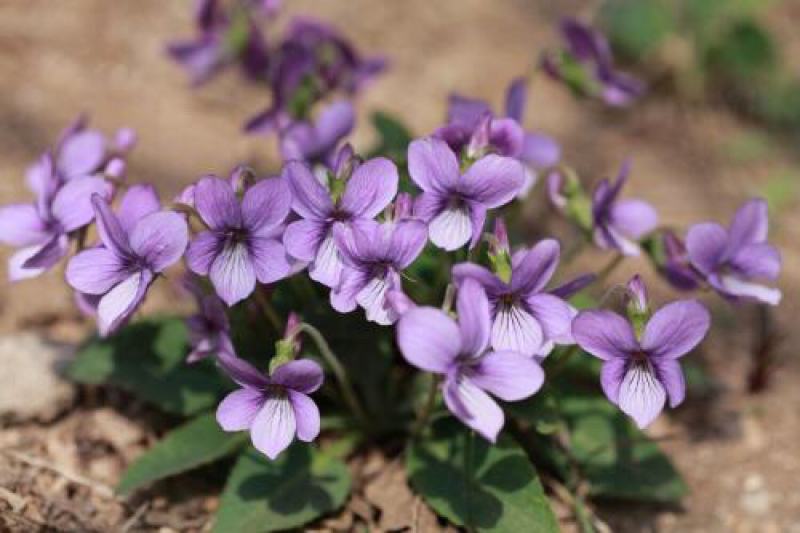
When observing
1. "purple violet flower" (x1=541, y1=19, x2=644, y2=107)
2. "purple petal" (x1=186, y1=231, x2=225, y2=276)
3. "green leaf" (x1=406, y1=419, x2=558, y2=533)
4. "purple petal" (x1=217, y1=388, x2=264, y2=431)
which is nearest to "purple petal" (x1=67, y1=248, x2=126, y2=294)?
"purple petal" (x1=186, y1=231, x2=225, y2=276)

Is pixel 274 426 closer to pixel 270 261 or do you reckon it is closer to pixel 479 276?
pixel 270 261

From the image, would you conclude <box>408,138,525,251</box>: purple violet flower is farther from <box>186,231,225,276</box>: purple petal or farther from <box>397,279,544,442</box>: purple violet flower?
<box>186,231,225,276</box>: purple petal

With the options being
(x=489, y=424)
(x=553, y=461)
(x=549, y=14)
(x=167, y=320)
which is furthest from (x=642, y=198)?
(x=489, y=424)

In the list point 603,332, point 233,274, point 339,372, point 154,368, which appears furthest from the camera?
point 154,368

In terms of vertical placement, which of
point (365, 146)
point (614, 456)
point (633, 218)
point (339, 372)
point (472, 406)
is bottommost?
point (614, 456)

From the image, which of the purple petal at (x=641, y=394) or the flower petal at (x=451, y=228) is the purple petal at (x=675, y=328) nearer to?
the purple petal at (x=641, y=394)

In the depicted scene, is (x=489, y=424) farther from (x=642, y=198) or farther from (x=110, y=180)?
(x=642, y=198)

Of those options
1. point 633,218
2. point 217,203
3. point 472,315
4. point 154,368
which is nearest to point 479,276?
point 472,315
